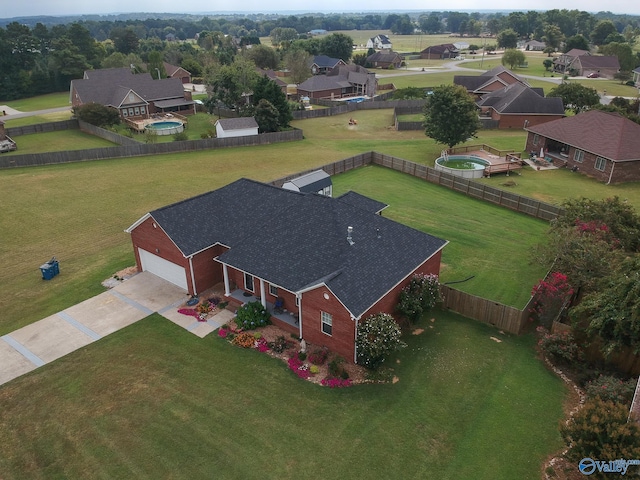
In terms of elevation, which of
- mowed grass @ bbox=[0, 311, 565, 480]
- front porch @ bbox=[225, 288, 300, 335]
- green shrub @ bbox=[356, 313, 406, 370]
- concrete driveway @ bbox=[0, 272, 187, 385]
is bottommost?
mowed grass @ bbox=[0, 311, 565, 480]

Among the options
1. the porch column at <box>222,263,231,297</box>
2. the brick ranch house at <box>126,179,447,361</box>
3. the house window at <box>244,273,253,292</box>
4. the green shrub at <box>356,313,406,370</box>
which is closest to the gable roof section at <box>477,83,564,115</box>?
the brick ranch house at <box>126,179,447,361</box>

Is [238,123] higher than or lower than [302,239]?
lower

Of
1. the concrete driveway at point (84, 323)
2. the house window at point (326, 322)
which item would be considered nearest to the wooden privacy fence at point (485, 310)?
the house window at point (326, 322)

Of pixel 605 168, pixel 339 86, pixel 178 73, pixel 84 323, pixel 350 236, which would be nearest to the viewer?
pixel 350 236

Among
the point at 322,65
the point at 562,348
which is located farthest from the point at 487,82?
the point at 562,348

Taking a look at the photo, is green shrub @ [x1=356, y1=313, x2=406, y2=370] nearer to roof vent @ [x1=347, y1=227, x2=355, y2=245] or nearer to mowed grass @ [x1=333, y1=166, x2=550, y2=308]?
roof vent @ [x1=347, y1=227, x2=355, y2=245]

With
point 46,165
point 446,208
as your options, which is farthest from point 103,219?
point 446,208

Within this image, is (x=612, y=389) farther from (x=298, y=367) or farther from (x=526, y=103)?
(x=526, y=103)
